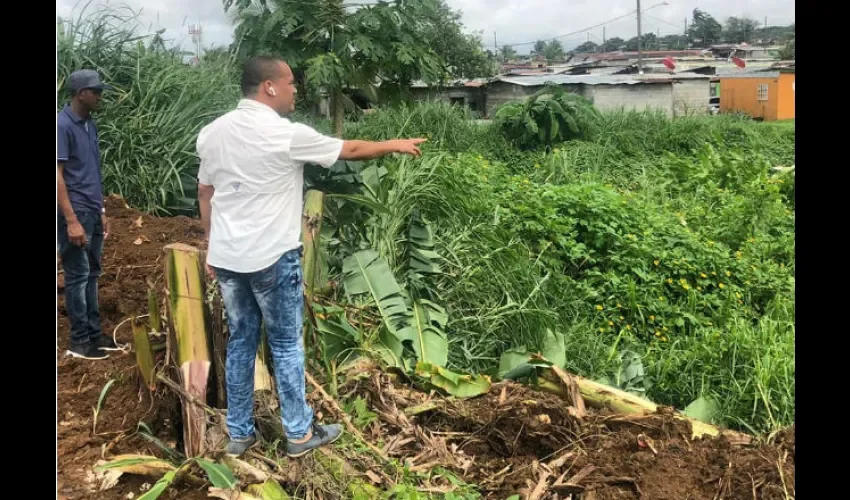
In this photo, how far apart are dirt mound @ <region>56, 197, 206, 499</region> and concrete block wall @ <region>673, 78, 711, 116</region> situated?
14.8m

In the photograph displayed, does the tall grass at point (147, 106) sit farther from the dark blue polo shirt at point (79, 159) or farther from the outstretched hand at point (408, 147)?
the outstretched hand at point (408, 147)

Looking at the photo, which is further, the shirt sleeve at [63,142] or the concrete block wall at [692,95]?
the concrete block wall at [692,95]

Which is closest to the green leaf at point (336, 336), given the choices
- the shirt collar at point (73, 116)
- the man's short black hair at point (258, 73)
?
the man's short black hair at point (258, 73)

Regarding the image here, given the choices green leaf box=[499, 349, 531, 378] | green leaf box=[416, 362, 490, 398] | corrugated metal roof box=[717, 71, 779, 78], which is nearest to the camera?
green leaf box=[416, 362, 490, 398]

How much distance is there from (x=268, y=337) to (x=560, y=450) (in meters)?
1.46

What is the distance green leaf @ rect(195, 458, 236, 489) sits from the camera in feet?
9.87

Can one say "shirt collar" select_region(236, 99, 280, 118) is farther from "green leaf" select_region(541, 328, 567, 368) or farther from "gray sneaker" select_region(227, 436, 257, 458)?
"green leaf" select_region(541, 328, 567, 368)

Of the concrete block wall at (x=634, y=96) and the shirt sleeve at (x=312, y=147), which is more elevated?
the concrete block wall at (x=634, y=96)

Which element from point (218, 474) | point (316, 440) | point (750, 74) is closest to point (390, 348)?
point (316, 440)

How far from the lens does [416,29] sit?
5797mm

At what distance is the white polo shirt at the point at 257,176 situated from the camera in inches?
118

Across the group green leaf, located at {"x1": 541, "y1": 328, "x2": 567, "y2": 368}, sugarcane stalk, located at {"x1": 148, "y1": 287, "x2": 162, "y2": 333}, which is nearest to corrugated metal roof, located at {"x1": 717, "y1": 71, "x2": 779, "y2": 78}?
green leaf, located at {"x1": 541, "y1": 328, "x2": 567, "y2": 368}

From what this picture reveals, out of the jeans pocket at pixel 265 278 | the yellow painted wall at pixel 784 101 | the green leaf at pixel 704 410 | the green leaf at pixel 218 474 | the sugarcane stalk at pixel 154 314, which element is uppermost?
the yellow painted wall at pixel 784 101

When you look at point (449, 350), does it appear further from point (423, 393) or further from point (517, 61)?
point (517, 61)
